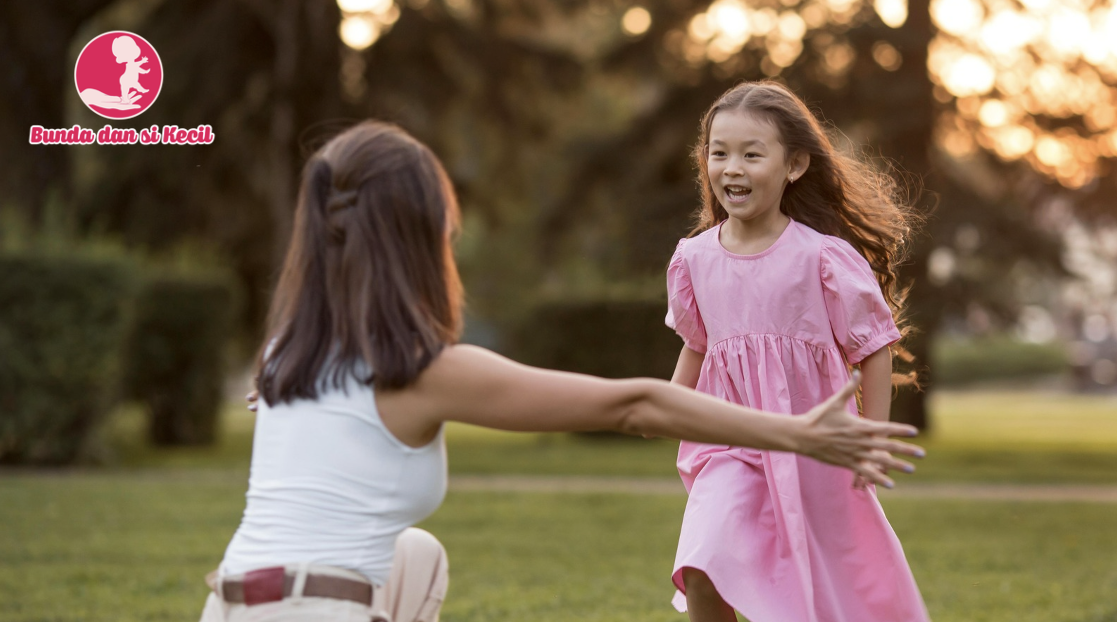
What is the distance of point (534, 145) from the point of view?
1861 cm

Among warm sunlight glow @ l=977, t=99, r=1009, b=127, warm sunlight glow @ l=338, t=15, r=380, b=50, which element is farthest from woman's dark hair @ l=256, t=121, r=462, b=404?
warm sunlight glow @ l=977, t=99, r=1009, b=127

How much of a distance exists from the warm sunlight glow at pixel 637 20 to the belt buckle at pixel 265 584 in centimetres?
1619

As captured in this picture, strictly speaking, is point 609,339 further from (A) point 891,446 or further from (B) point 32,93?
(A) point 891,446

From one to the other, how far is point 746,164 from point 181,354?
12364 mm

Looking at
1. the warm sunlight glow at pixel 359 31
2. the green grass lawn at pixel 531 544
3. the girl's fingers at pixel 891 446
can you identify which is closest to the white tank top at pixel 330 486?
the girl's fingers at pixel 891 446

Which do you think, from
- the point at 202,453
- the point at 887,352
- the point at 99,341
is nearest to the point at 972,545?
the point at 887,352

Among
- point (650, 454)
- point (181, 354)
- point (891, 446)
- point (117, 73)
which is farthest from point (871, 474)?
point (181, 354)

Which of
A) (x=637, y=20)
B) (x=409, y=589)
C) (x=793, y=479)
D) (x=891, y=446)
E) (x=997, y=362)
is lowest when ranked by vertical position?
(x=409, y=589)

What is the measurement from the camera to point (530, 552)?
25.5ft

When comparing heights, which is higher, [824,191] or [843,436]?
[824,191]

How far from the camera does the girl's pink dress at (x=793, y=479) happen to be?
348cm

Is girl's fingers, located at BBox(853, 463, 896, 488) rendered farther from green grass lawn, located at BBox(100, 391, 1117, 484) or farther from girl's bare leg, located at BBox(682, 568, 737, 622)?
green grass lawn, located at BBox(100, 391, 1117, 484)

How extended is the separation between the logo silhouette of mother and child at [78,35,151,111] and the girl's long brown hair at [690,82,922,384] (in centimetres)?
635

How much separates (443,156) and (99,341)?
598 centimetres
